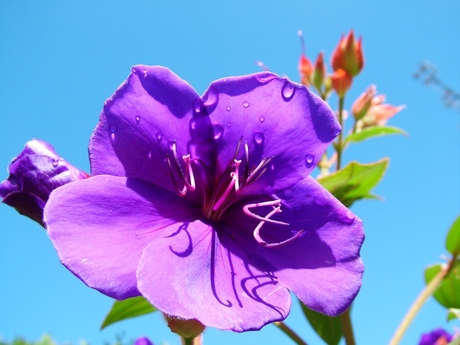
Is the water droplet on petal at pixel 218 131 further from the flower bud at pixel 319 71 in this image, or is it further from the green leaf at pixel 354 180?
the flower bud at pixel 319 71

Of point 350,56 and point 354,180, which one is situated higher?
point 350,56

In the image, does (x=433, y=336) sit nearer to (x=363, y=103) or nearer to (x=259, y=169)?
(x=363, y=103)

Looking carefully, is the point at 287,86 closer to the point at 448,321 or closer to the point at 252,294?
the point at 252,294

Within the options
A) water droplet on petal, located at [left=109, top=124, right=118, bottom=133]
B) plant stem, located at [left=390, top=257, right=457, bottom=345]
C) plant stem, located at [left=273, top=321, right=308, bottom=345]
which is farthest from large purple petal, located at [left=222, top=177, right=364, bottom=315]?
plant stem, located at [left=390, top=257, right=457, bottom=345]

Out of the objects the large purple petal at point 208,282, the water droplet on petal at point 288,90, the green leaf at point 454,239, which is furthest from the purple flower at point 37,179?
the green leaf at point 454,239

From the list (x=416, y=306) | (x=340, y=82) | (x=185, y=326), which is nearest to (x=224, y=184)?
(x=185, y=326)

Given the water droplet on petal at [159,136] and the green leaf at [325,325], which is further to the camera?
the green leaf at [325,325]

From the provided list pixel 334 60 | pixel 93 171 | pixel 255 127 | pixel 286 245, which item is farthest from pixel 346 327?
pixel 334 60

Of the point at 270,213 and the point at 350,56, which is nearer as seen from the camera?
the point at 270,213
